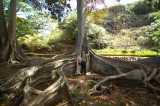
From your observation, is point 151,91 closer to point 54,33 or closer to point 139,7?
point 54,33

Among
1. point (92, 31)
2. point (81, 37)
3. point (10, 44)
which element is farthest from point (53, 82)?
point (92, 31)

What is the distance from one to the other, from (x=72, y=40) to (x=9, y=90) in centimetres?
1392

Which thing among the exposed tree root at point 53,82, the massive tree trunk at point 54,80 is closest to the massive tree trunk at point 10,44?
the massive tree trunk at point 54,80

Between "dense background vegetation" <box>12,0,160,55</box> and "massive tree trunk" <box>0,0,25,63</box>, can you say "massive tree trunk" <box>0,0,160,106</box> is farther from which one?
"dense background vegetation" <box>12,0,160,55</box>

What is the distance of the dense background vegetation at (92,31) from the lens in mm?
9137

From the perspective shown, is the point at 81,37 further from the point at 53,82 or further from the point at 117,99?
the point at 117,99

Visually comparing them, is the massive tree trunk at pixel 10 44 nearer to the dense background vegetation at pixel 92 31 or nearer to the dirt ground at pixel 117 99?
the dense background vegetation at pixel 92 31

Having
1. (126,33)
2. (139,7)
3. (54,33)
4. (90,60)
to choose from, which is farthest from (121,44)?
(139,7)

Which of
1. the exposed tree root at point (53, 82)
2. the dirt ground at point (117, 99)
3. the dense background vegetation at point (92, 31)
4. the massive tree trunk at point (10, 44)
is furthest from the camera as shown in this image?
the dense background vegetation at point (92, 31)

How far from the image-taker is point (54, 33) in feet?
51.9

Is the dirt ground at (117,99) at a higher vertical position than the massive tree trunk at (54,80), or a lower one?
lower

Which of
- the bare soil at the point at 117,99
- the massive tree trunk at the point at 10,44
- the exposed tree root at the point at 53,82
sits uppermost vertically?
the massive tree trunk at the point at 10,44

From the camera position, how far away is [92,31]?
1563cm

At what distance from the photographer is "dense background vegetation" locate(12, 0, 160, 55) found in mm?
9137
